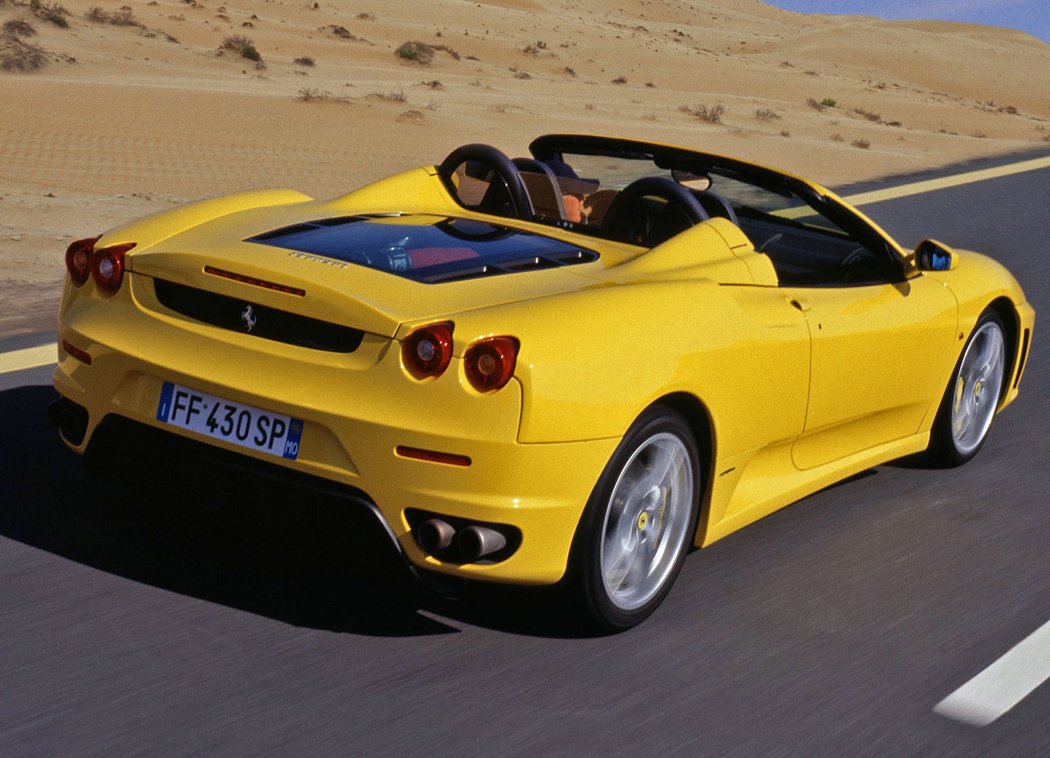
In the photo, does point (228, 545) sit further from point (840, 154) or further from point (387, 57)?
point (387, 57)

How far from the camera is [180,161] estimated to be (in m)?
18.2

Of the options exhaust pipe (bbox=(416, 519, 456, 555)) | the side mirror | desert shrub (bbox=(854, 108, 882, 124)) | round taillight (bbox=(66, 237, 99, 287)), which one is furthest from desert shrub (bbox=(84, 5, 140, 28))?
exhaust pipe (bbox=(416, 519, 456, 555))

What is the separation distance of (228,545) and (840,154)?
2078 centimetres

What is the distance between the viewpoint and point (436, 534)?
4.02 m

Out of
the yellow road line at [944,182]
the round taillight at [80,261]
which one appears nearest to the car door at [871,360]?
the round taillight at [80,261]

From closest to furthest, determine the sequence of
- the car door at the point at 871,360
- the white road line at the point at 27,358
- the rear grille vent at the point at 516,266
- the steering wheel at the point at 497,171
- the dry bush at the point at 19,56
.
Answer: the rear grille vent at the point at 516,266
the car door at the point at 871,360
the steering wheel at the point at 497,171
the white road line at the point at 27,358
the dry bush at the point at 19,56

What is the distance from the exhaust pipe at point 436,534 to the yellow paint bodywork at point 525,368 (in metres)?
0.04

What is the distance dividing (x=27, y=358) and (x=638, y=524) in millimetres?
4022

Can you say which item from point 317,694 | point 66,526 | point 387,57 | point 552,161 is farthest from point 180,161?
point 387,57

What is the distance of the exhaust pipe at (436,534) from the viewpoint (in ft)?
13.2

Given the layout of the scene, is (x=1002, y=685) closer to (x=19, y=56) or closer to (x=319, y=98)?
(x=319, y=98)

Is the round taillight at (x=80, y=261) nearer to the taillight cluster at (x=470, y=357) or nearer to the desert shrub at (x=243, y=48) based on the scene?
the taillight cluster at (x=470, y=357)

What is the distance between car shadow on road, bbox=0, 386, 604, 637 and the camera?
4195 mm

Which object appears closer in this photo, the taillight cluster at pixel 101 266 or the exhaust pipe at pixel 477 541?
the exhaust pipe at pixel 477 541
